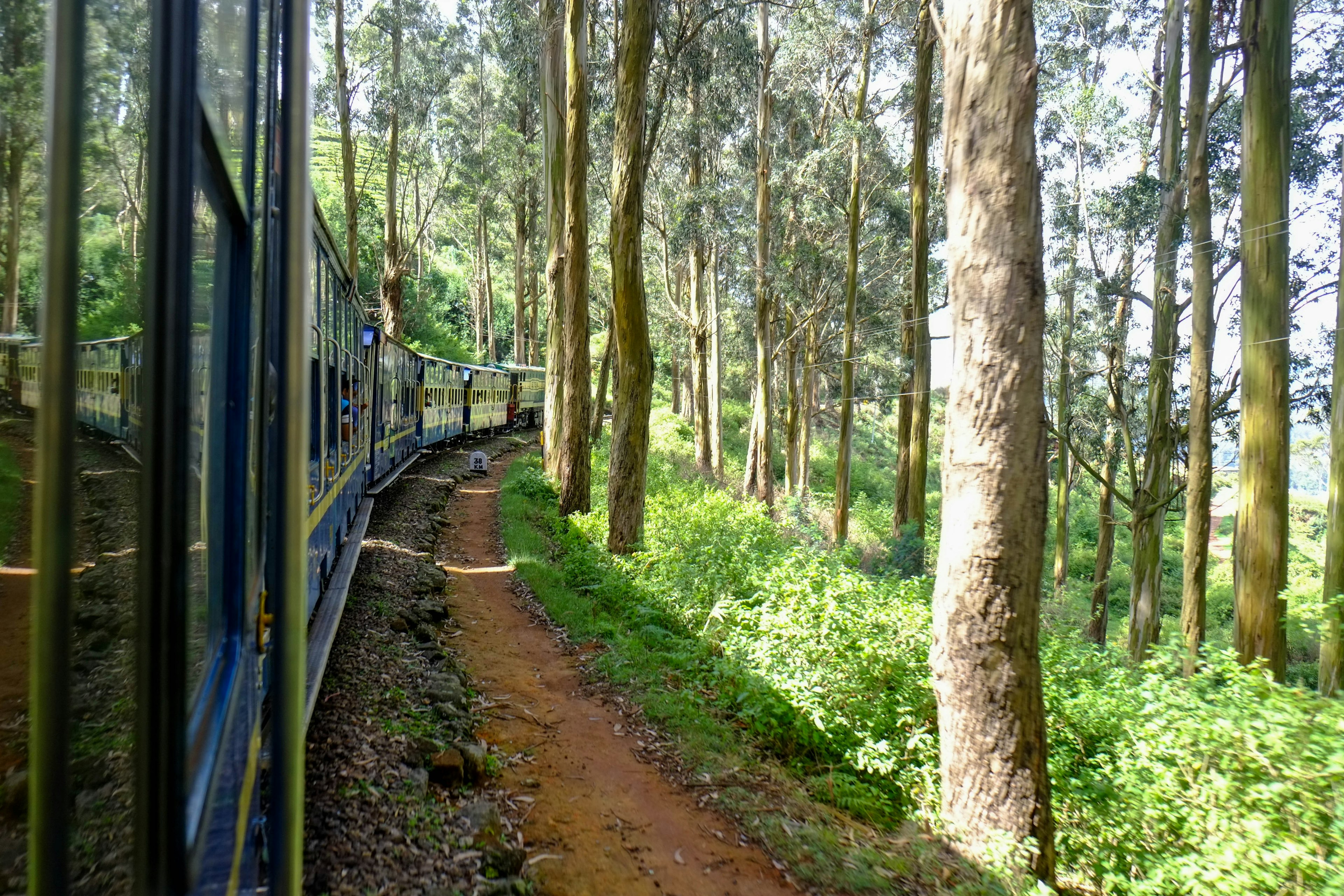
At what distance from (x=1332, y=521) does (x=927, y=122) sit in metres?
11.8

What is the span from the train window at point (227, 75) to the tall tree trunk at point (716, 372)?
23534 mm

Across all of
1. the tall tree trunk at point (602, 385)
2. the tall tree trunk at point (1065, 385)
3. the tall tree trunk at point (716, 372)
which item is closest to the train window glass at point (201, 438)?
the tall tree trunk at point (602, 385)

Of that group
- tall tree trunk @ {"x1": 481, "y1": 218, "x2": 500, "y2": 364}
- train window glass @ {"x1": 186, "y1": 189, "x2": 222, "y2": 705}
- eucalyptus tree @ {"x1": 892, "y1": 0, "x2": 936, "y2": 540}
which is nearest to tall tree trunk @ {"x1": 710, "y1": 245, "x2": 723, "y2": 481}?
eucalyptus tree @ {"x1": 892, "y1": 0, "x2": 936, "y2": 540}

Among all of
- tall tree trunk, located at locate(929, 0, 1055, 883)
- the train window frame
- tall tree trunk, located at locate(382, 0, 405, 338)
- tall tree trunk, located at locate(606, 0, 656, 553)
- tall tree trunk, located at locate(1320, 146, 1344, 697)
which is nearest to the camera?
the train window frame

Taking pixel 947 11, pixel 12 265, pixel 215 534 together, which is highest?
pixel 947 11

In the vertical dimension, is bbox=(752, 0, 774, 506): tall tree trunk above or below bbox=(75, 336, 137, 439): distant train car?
above

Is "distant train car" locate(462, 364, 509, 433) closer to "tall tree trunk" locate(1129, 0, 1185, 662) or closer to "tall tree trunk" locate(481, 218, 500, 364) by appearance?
"tall tree trunk" locate(481, 218, 500, 364)

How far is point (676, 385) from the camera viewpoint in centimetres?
4881

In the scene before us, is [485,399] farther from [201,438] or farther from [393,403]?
[201,438]

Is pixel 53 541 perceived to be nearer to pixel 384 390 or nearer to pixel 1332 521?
pixel 1332 521

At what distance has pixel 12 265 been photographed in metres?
0.91

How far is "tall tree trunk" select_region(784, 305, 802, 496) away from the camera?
2794cm

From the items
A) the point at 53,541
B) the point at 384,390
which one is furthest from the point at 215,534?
the point at 384,390

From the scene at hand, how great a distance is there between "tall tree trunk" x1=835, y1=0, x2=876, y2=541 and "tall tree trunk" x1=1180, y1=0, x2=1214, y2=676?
7405 mm
